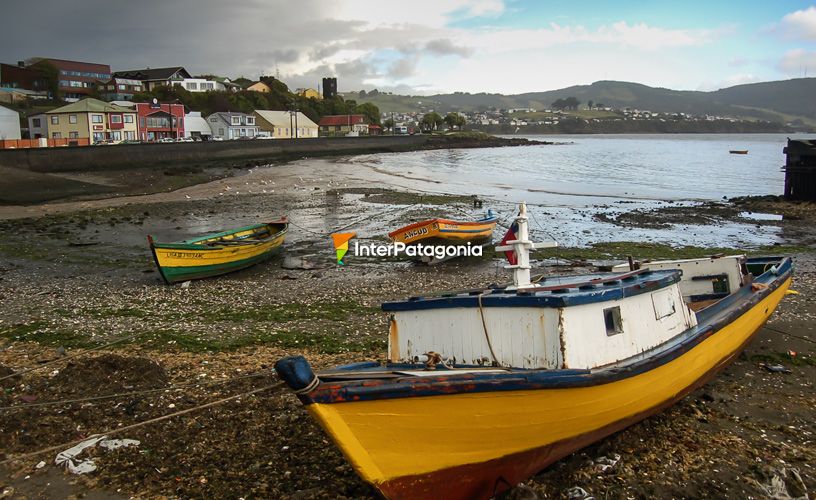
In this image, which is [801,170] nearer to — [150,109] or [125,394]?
[125,394]

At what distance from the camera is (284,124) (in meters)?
113

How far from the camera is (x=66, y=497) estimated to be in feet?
22.6

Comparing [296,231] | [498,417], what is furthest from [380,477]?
[296,231]

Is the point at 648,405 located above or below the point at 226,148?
below

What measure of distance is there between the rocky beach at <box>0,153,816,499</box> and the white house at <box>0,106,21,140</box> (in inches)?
2132

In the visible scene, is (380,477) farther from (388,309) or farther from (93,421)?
(93,421)

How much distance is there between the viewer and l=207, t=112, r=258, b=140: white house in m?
98.2

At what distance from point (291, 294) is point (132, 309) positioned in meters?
4.26

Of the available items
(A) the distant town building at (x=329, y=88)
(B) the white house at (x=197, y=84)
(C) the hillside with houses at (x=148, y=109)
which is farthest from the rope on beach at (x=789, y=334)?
(A) the distant town building at (x=329, y=88)

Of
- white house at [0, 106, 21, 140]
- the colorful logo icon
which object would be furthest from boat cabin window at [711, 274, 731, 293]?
white house at [0, 106, 21, 140]

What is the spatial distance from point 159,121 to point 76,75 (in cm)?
6162

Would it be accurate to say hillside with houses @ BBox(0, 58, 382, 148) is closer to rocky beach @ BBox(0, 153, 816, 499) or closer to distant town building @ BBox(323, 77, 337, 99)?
distant town building @ BBox(323, 77, 337, 99)

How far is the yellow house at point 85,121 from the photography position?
239ft

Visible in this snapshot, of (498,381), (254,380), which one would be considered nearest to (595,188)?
(254,380)
